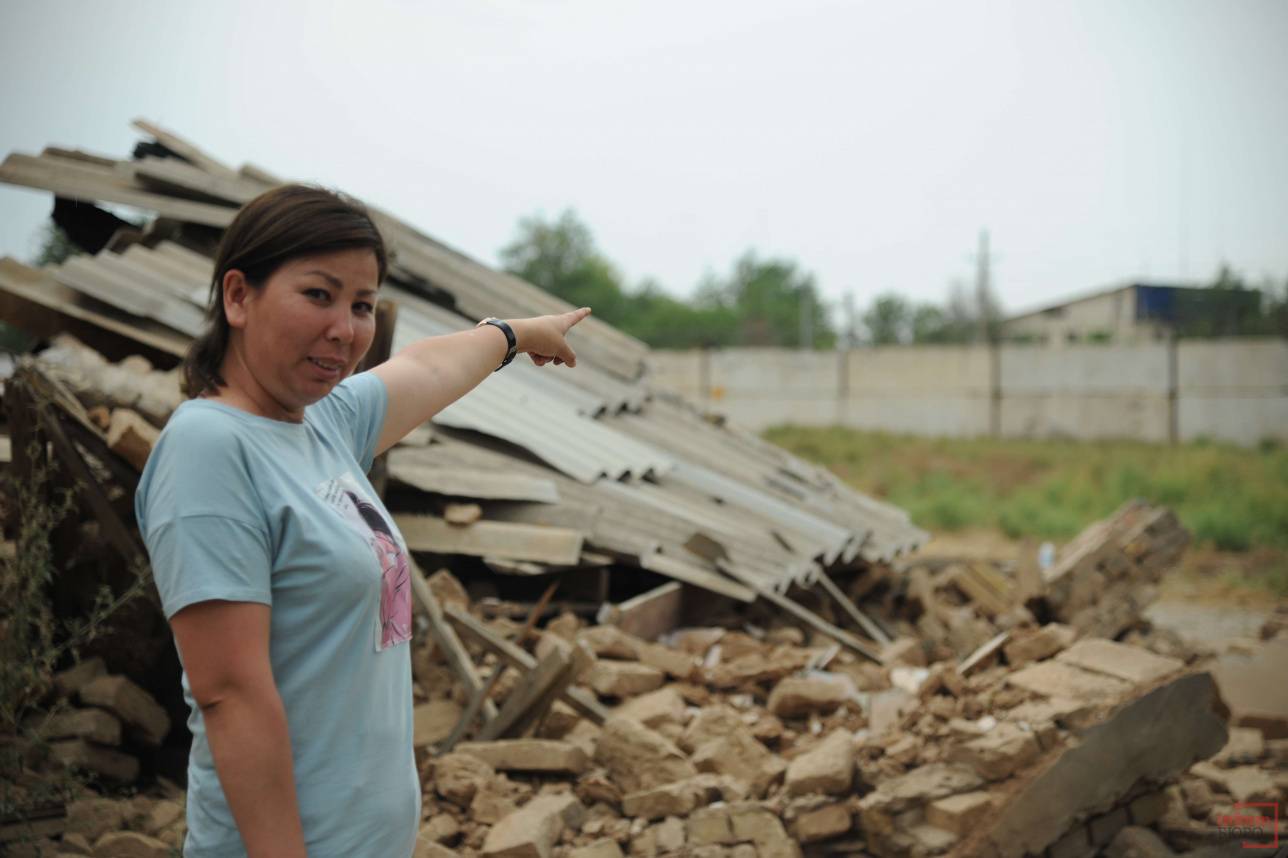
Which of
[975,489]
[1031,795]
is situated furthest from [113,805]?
[975,489]

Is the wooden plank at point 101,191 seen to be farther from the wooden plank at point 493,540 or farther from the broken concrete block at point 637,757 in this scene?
the broken concrete block at point 637,757

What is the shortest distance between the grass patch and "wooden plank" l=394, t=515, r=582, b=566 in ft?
35.0

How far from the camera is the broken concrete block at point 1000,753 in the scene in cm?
385

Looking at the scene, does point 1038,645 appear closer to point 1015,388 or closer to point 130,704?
point 130,704

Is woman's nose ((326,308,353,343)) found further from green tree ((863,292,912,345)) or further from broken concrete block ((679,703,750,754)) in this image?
green tree ((863,292,912,345))

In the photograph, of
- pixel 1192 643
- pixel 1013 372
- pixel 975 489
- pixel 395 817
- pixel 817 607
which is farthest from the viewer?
pixel 1013 372

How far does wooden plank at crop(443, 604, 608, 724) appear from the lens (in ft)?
14.8

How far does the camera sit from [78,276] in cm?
656

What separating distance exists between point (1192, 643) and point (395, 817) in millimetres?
8591

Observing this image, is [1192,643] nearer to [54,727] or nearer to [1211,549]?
[1211,549]

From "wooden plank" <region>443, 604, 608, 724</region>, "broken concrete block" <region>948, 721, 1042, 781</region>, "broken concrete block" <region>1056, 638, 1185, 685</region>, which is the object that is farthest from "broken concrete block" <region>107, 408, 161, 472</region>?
"broken concrete block" <region>1056, 638, 1185, 685</region>

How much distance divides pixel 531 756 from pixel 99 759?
1713mm

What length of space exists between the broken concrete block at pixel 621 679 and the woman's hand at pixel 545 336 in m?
2.94

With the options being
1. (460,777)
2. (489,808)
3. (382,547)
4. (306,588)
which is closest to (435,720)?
(460,777)
